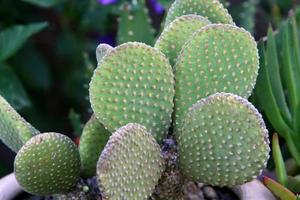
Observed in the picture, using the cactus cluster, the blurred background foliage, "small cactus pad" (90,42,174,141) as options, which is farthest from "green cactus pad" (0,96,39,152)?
the blurred background foliage

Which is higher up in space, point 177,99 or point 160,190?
point 177,99

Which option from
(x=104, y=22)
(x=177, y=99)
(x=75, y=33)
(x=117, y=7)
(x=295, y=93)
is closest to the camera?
(x=177, y=99)

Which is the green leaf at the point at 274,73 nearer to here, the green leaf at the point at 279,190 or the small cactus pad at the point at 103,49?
the green leaf at the point at 279,190

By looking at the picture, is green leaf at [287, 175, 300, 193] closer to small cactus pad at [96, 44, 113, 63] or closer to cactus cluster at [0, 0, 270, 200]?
cactus cluster at [0, 0, 270, 200]

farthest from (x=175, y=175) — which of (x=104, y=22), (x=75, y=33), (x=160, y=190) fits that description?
(x=75, y=33)

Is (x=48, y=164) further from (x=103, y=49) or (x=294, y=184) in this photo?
(x=294, y=184)

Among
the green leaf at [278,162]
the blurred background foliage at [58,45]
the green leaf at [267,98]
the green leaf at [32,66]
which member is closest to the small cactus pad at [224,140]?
the green leaf at [278,162]

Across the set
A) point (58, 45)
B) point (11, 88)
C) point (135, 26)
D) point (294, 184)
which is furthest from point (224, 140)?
point (58, 45)

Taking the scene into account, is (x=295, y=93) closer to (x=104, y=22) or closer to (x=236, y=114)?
(x=236, y=114)
